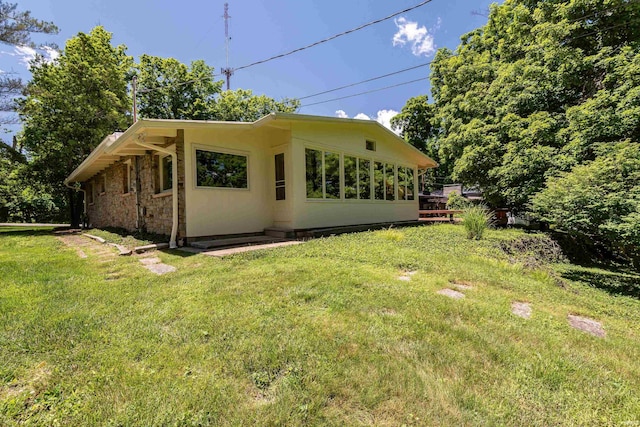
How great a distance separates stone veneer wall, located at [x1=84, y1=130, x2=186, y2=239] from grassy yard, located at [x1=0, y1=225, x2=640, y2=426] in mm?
3438

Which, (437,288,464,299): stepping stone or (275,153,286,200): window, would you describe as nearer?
(437,288,464,299): stepping stone

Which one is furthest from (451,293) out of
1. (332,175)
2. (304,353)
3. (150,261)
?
(332,175)

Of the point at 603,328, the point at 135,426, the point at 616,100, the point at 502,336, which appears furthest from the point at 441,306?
the point at 616,100

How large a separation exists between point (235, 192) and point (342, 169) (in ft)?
11.1

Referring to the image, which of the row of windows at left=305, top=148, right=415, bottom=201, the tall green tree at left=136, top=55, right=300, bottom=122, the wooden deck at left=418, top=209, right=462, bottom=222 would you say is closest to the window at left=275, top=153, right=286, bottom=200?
the row of windows at left=305, top=148, right=415, bottom=201

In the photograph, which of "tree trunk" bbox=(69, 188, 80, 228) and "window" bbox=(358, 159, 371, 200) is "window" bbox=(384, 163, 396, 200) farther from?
"tree trunk" bbox=(69, 188, 80, 228)

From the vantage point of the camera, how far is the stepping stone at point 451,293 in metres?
3.38

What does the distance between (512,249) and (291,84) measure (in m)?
15.9

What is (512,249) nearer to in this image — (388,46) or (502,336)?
(502,336)

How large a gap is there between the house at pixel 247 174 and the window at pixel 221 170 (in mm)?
23

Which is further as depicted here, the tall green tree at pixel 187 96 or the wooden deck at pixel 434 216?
the tall green tree at pixel 187 96

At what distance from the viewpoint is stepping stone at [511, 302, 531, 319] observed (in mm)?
2993

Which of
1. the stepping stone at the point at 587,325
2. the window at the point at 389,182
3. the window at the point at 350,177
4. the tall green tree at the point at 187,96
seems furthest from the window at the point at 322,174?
the tall green tree at the point at 187,96

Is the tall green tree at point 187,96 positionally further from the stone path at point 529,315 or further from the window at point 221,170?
the stone path at point 529,315
